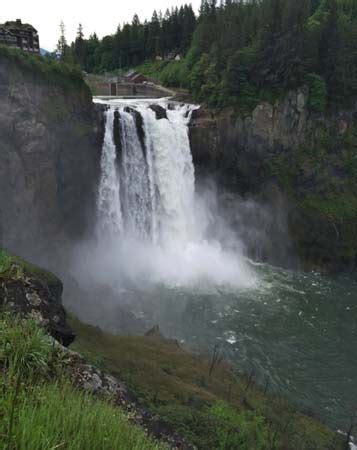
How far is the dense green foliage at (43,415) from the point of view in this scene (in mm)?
3217

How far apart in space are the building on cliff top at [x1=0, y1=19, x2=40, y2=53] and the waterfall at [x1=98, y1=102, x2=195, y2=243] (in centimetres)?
940

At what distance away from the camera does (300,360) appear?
816 inches

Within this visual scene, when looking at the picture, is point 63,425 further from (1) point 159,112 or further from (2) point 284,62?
(2) point 284,62

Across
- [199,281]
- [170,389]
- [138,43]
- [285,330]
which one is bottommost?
[285,330]

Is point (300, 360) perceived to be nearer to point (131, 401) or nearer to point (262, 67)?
point (131, 401)

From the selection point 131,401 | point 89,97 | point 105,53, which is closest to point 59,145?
point 89,97

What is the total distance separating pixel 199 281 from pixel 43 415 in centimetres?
2524

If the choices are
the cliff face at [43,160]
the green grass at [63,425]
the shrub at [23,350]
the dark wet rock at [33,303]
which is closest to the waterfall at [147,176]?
the cliff face at [43,160]

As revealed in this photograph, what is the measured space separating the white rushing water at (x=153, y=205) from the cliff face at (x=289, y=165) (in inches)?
120

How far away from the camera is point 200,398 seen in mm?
11695

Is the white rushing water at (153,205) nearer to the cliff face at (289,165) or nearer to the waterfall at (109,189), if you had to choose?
the waterfall at (109,189)

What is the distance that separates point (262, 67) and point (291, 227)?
16.5 metres

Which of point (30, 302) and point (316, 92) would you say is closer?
point (30, 302)

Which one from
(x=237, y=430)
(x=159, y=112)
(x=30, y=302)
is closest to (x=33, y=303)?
(x=30, y=302)
